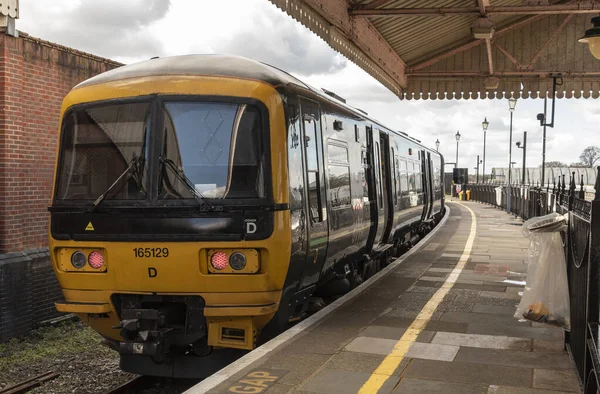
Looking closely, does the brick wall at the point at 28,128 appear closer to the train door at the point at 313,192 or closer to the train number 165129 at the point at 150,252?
the train number 165129 at the point at 150,252

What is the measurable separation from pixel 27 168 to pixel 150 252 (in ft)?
19.4

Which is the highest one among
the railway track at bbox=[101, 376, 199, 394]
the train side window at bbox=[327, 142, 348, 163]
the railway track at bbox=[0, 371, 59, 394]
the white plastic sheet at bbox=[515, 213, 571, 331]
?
the train side window at bbox=[327, 142, 348, 163]

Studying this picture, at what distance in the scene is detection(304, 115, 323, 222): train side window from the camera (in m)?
7.47

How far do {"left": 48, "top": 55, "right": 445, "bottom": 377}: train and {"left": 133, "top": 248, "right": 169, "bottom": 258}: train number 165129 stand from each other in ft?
0.05

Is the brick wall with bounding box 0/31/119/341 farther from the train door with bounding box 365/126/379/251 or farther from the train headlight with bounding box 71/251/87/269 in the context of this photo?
the train door with bounding box 365/126/379/251

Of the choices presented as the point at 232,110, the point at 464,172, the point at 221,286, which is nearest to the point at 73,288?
the point at 221,286

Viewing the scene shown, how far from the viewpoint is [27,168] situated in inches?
453

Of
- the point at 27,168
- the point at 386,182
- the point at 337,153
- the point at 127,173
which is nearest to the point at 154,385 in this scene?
the point at 127,173

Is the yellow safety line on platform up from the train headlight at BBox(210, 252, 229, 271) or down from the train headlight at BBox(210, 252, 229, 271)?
down

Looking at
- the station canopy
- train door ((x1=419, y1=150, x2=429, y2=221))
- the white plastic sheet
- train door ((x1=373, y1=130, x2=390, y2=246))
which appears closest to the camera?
the white plastic sheet

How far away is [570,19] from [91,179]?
15.0 meters

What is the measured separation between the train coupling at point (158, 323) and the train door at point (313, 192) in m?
1.24

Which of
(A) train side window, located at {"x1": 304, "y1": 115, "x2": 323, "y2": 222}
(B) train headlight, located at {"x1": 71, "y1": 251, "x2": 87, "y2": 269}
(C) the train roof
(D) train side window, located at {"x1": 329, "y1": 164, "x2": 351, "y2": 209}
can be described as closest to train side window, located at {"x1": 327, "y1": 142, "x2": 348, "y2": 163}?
(D) train side window, located at {"x1": 329, "y1": 164, "x2": 351, "y2": 209}

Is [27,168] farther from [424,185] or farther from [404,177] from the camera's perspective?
[424,185]
